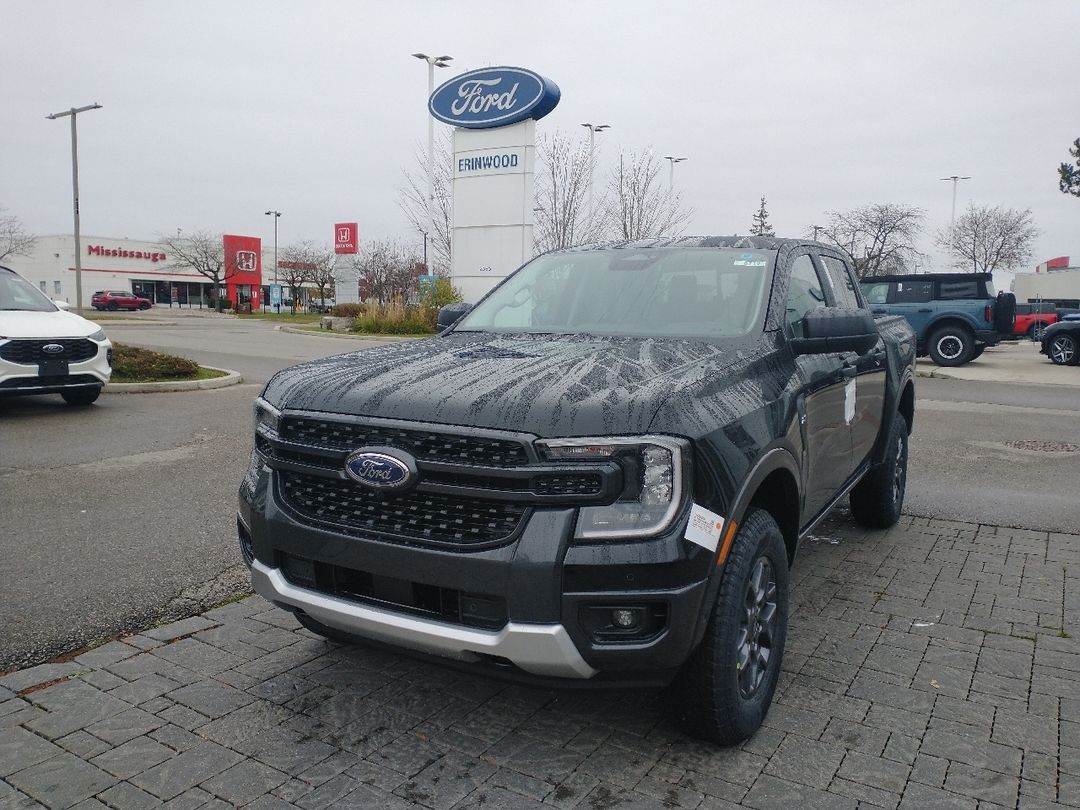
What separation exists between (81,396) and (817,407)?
9.53 meters

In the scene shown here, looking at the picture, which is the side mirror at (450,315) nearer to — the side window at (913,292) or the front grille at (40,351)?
the front grille at (40,351)

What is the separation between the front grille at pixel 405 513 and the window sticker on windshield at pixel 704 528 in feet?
1.63

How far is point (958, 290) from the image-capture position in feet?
63.5

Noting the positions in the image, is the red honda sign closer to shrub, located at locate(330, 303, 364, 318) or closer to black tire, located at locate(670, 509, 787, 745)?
shrub, located at locate(330, 303, 364, 318)

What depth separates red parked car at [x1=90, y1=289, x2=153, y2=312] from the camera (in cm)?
6138

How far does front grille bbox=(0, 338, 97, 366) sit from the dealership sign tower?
1443 centimetres

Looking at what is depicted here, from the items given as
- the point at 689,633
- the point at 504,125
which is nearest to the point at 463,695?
the point at 689,633

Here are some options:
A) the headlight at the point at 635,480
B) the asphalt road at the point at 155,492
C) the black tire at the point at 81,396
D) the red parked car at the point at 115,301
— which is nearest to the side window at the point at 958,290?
the asphalt road at the point at 155,492

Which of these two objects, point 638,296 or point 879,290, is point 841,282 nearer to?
point 638,296

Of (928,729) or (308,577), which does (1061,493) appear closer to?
(928,729)

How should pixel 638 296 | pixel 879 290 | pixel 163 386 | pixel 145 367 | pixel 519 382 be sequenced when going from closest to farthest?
pixel 519 382
pixel 638 296
pixel 163 386
pixel 145 367
pixel 879 290

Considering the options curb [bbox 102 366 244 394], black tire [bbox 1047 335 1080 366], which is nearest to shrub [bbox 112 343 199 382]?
curb [bbox 102 366 244 394]

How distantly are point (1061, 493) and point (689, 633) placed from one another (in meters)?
5.90

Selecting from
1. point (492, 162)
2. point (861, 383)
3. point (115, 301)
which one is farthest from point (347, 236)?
point (861, 383)
